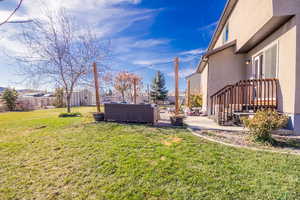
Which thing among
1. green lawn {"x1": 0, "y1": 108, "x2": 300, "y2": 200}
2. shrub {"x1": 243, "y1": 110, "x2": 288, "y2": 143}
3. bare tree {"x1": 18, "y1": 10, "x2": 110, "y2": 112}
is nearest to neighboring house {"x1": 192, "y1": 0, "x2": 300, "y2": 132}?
shrub {"x1": 243, "y1": 110, "x2": 288, "y2": 143}

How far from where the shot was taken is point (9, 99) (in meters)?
15.1

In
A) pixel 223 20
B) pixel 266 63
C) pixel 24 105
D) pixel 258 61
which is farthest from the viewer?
pixel 24 105

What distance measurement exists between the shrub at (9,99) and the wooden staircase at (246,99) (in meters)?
20.7

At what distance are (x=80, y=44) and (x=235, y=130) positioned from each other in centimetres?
934

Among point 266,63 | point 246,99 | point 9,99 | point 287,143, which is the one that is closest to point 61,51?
point 246,99

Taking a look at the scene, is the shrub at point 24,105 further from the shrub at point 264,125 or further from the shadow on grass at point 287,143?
the shadow on grass at point 287,143

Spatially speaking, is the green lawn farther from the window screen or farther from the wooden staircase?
the window screen

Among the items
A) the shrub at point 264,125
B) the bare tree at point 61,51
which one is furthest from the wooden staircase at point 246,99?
the bare tree at point 61,51

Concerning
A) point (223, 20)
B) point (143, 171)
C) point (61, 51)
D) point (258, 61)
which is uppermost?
point (223, 20)

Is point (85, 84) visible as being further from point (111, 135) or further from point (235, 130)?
point (235, 130)

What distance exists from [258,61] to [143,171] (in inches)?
270

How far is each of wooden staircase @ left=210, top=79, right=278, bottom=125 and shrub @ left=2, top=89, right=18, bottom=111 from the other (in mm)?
20651

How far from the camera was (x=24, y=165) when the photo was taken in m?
2.77

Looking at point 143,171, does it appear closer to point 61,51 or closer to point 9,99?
point 61,51
